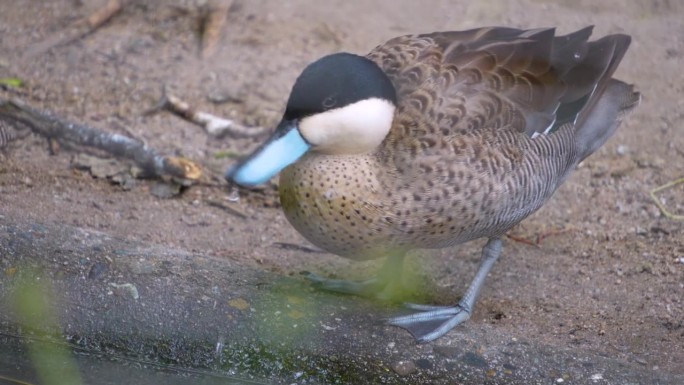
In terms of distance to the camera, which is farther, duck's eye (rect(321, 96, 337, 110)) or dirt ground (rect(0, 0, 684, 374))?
dirt ground (rect(0, 0, 684, 374))

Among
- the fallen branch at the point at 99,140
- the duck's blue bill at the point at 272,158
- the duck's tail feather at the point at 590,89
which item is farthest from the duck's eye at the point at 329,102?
the fallen branch at the point at 99,140

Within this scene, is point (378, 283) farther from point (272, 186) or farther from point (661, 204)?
point (661, 204)

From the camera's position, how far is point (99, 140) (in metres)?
5.24

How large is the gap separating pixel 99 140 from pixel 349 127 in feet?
7.01

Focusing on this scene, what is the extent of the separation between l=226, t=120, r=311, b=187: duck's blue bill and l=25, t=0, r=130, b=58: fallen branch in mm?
3315

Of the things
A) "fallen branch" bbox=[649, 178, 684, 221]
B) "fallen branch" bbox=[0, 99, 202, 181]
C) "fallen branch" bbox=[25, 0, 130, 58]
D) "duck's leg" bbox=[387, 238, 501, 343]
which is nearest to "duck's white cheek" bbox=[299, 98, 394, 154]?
"duck's leg" bbox=[387, 238, 501, 343]

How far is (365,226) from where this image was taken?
361 cm

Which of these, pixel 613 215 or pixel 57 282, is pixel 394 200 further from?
pixel 613 215

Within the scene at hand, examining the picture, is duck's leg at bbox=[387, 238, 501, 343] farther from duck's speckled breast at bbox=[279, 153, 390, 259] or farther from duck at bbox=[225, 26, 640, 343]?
duck's speckled breast at bbox=[279, 153, 390, 259]

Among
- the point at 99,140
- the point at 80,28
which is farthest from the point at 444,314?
the point at 80,28

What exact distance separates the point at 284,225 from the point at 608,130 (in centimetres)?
157

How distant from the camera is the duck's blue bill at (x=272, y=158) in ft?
11.2

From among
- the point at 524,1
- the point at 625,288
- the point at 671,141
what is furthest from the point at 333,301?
the point at 524,1

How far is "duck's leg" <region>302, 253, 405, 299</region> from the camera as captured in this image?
4227 mm
